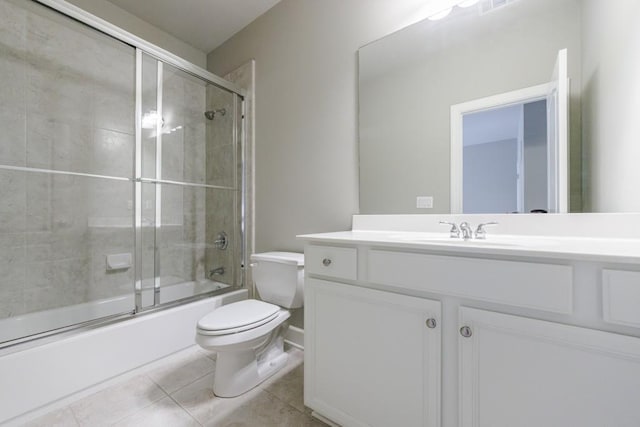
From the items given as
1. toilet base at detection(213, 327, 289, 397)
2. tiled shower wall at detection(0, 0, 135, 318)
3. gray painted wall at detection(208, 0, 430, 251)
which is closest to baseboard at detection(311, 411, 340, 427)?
toilet base at detection(213, 327, 289, 397)

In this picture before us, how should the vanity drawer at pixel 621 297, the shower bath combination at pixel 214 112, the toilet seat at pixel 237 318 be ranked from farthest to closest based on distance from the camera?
the shower bath combination at pixel 214 112 < the toilet seat at pixel 237 318 < the vanity drawer at pixel 621 297

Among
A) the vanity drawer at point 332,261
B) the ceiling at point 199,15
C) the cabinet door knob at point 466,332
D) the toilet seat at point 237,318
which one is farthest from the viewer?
the ceiling at point 199,15

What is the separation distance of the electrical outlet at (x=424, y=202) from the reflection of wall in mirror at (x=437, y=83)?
25 mm

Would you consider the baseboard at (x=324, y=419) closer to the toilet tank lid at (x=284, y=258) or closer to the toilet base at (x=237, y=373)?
the toilet base at (x=237, y=373)

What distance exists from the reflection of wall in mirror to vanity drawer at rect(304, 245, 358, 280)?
53 cm

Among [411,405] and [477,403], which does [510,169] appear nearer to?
[477,403]

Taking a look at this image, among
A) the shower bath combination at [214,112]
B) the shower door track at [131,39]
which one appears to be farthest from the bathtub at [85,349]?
the shower door track at [131,39]

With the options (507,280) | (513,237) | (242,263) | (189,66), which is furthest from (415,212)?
(189,66)

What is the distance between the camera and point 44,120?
1.80m

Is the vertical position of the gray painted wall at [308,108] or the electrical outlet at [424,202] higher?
the gray painted wall at [308,108]

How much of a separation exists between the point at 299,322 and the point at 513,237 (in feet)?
4.63

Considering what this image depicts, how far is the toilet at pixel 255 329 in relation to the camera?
1319 mm

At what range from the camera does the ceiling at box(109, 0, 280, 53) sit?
2.04 m

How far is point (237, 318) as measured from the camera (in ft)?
4.56
